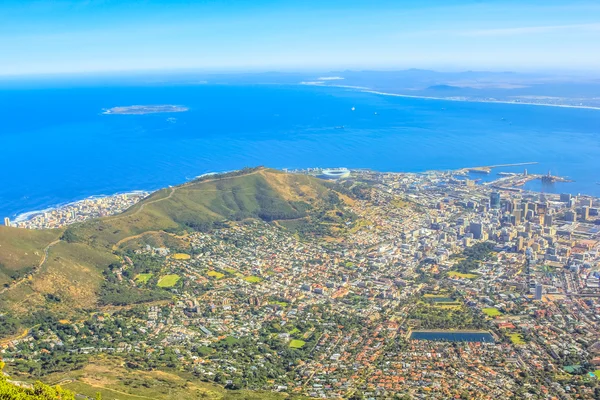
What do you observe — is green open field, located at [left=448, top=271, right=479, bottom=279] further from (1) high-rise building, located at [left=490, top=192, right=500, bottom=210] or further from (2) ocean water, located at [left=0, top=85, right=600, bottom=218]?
(2) ocean water, located at [left=0, top=85, right=600, bottom=218]

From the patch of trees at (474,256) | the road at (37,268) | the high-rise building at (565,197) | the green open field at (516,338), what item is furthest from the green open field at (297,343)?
the high-rise building at (565,197)

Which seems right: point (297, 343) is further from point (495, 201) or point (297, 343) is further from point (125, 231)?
point (495, 201)

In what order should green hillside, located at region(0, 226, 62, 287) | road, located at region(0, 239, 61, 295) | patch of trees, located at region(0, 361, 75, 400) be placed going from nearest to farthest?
patch of trees, located at region(0, 361, 75, 400)
road, located at region(0, 239, 61, 295)
green hillside, located at region(0, 226, 62, 287)

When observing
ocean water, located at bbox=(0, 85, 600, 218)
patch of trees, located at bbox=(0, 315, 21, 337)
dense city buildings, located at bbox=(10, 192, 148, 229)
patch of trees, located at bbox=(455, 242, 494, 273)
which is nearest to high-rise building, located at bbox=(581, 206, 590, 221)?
ocean water, located at bbox=(0, 85, 600, 218)

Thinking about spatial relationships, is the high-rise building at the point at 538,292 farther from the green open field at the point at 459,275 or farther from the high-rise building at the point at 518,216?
the high-rise building at the point at 518,216

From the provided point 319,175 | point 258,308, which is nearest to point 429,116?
point 319,175

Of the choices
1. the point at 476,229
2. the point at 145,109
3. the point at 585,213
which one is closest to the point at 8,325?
the point at 476,229
